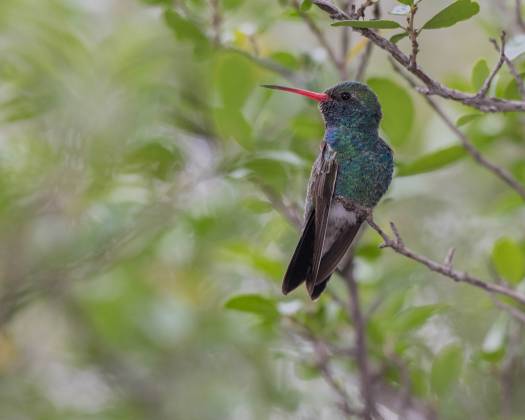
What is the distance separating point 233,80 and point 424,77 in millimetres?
1135

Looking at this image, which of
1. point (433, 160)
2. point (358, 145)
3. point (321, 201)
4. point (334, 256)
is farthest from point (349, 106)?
point (334, 256)

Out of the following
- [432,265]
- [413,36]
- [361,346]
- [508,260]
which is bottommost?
[361,346]

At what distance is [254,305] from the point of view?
3.17m

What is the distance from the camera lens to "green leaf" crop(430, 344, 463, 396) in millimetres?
3381

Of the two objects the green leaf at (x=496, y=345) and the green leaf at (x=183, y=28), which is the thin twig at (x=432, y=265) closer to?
the green leaf at (x=496, y=345)

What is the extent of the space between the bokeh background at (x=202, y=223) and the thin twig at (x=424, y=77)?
366 millimetres

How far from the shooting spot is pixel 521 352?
156 inches

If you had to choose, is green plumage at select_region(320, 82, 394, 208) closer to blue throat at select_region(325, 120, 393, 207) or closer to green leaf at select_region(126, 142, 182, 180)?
blue throat at select_region(325, 120, 393, 207)

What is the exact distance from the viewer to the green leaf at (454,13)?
2.22m

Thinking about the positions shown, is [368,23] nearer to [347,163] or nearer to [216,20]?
[347,163]

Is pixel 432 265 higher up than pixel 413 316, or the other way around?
pixel 432 265

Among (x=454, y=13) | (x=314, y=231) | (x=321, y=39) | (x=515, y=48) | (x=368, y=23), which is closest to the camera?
(x=368, y=23)

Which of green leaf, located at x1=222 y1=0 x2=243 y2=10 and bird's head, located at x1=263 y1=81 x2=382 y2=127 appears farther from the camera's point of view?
green leaf, located at x1=222 y1=0 x2=243 y2=10

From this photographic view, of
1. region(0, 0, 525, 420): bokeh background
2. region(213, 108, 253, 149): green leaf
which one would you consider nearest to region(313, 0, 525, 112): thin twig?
region(0, 0, 525, 420): bokeh background
